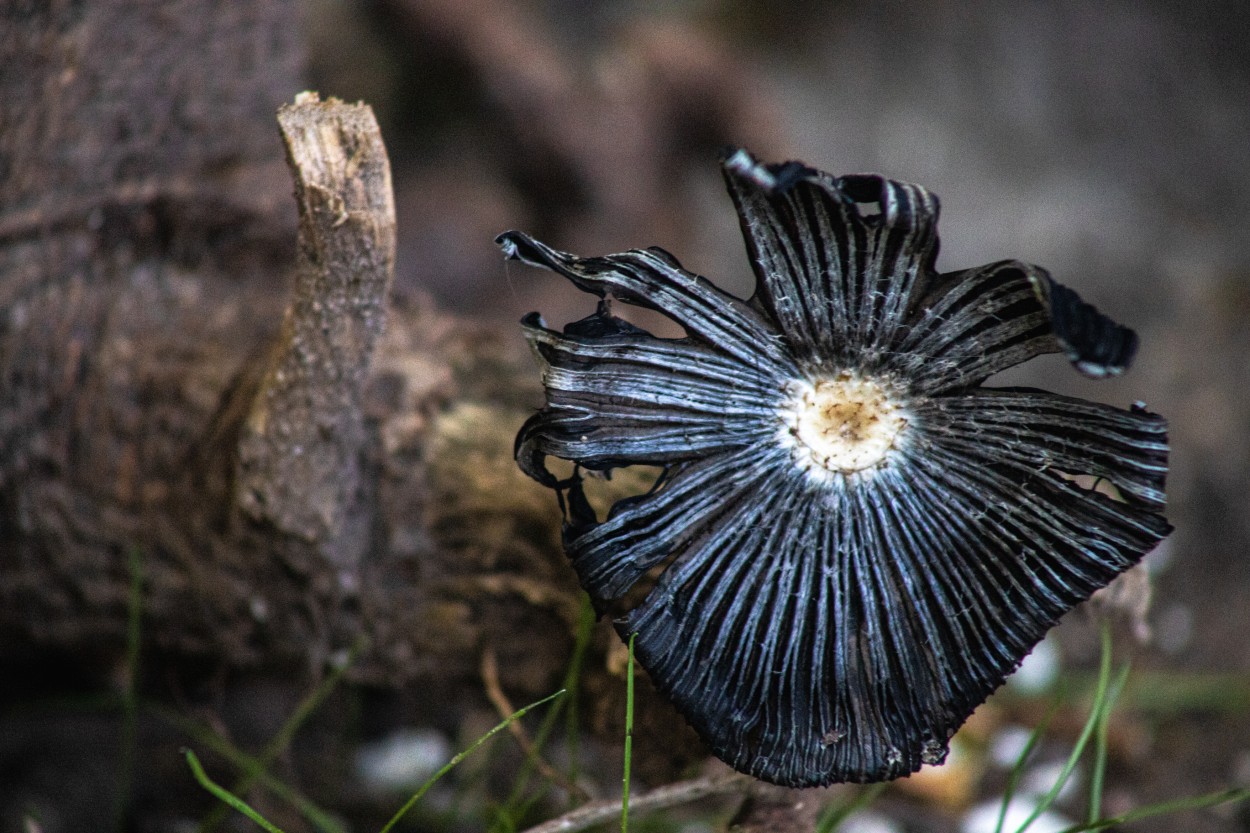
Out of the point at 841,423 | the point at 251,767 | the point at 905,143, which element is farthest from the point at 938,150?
the point at 251,767

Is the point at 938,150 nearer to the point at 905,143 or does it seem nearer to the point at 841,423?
the point at 905,143

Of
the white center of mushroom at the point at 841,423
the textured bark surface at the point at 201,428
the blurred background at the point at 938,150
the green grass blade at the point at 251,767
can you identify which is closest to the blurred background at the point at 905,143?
the blurred background at the point at 938,150

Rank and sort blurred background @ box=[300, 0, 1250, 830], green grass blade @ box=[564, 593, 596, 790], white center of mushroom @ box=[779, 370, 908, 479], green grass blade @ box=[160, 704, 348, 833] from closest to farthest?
1. white center of mushroom @ box=[779, 370, 908, 479]
2. green grass blade @ box=[564, 593, 596, 790]
3. green grass blade @ box=[160, 704, 348, 833]
4. blurred background @ box=[300, 0, 1250, 830]

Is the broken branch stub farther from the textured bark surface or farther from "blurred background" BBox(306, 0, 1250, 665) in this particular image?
"blurred background" BBox(306, 0, 1250, 665)

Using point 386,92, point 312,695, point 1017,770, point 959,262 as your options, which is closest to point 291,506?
point 312,695

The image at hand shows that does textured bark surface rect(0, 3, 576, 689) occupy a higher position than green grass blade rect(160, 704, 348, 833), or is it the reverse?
textured bark surface rect(0, 3, 576, 689)

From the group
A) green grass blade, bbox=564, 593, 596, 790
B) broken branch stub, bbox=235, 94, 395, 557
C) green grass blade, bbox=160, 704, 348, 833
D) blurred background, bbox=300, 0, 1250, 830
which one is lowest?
green grass blade, bbox=160, 704, 348, 833

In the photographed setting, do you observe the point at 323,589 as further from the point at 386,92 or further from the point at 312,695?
the point at 386,92

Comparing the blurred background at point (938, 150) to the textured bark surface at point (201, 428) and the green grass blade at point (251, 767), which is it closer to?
the textured bark surface at point (201, 428)

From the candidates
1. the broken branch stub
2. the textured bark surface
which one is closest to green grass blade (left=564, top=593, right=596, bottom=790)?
the textured bark surface
